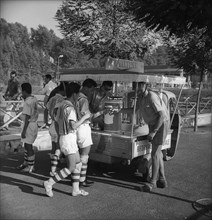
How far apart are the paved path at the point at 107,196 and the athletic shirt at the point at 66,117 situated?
1.07 metres

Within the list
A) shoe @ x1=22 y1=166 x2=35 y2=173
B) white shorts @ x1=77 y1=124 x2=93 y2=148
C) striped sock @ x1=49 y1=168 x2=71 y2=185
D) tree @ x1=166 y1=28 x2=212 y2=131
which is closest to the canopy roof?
white shorts @ x1=77 y1=124 x2=93 y2=148

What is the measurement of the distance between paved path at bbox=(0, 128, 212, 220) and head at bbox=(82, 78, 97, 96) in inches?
64.0

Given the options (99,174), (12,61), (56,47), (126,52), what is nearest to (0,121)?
(126,52)

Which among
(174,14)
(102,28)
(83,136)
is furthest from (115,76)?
(102,28)

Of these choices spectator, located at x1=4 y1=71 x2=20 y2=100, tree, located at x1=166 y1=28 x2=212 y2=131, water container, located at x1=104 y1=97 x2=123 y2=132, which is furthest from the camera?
spectator, located at x1=4 y1=71 x2=20 y2=100

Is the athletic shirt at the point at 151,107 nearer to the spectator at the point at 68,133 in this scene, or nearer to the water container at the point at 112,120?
the water container at the point at 112,120

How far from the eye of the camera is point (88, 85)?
5.52 metres

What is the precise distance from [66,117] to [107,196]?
1.44m

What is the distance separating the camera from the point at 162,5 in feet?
11.1

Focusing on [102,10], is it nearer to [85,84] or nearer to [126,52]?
[126,52]

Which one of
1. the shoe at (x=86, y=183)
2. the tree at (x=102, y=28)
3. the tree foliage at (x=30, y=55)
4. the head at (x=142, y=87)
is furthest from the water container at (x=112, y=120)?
the tree foliage at (x=30, y=55)

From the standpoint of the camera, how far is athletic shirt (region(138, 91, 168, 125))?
5.04 m

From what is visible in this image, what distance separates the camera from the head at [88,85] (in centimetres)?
546

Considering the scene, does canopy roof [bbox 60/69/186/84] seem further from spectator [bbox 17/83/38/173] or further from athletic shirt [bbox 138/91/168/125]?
spectator [bbox 17/83/38/173]
